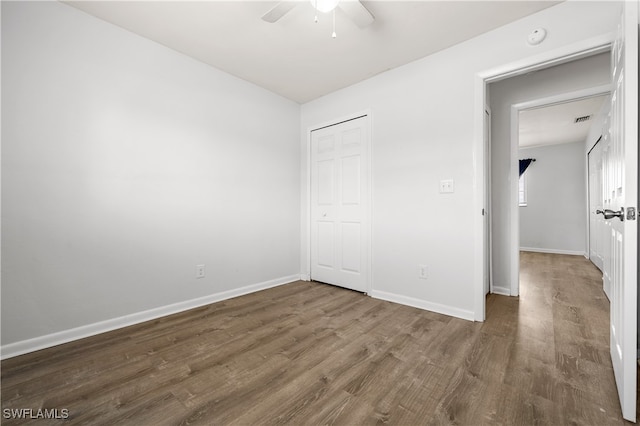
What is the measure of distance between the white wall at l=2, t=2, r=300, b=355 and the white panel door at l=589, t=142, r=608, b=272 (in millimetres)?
5134

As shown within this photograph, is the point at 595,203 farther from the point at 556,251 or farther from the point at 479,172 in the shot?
the point at 479,172

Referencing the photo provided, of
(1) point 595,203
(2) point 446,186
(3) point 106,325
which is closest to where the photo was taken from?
(3) point 106,325

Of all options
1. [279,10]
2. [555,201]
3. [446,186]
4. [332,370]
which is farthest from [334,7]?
[555,201]

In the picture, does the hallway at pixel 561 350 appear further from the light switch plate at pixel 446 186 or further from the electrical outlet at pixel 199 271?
the electrical outlet at pixel 199 271

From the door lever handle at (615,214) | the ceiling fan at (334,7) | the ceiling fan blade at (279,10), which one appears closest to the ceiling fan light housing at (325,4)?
the ceiling fan at (334,7)

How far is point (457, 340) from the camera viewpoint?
6.45ft

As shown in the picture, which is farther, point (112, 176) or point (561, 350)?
point (112, 176)

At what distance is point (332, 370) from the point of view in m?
1.61

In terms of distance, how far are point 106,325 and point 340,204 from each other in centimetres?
251

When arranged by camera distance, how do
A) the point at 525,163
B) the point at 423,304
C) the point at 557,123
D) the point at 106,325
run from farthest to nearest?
the point at 525,163 → the point at 557,123 → the point at 423,304 → the point at 106,325

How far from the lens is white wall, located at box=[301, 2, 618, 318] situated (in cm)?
216

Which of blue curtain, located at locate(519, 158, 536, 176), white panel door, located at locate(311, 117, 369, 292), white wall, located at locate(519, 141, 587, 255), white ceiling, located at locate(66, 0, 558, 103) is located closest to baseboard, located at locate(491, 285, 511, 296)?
white panel door, located at locate(311, 117, 369, 292)

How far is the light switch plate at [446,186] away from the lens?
8.10 feet

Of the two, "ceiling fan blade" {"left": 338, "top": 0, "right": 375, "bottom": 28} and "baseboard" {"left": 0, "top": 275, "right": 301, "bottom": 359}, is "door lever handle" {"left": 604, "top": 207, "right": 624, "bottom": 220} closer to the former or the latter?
"ceiling fan blade" {"left": 338, "top": 0, "right": 375, "bottom": 28}
